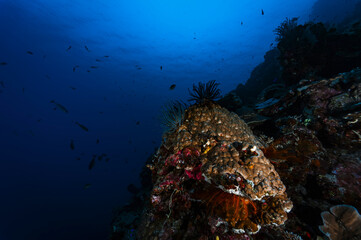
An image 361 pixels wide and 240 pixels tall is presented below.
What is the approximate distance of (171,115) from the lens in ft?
11.6

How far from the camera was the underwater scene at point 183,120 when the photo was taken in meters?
2.35

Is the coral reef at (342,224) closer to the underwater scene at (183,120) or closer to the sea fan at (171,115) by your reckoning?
the underwater scene at (183,120)

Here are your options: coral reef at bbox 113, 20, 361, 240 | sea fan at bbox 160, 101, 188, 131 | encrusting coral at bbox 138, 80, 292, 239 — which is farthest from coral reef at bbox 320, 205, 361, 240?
Result: sea fan at bbox 160, 101, 188, 131

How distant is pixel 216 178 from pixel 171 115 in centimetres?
177

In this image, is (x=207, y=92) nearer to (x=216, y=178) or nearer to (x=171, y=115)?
(x=171, y=115)

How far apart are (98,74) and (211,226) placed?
6480 cm

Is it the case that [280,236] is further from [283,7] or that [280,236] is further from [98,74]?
[98,74]

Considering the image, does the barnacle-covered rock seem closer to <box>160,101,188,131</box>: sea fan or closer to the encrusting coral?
the encrusting coral

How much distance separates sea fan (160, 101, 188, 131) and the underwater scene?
4 cm

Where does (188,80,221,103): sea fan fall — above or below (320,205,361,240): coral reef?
above

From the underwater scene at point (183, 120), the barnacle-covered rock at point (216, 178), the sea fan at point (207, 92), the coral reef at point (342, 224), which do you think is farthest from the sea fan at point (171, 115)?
the coral reef at point (342, 224)

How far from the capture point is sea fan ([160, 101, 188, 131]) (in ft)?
11.3

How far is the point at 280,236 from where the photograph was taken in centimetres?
205

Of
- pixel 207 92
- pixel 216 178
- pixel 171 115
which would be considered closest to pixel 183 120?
pixel 171 115
